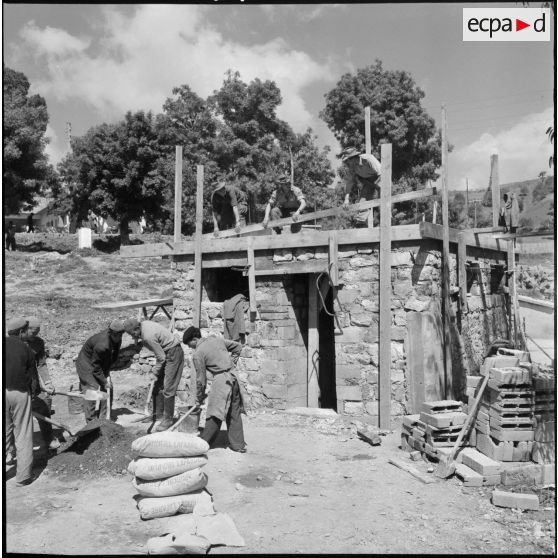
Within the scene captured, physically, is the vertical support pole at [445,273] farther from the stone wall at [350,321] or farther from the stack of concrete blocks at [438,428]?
the stack of concrete blocks at [438,428]

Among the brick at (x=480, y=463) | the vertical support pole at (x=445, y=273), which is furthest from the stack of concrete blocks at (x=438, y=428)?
the vertical support pole at (x=445, y=273)

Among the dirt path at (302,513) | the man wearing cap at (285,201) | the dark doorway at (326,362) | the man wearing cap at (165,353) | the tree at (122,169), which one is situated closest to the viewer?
the dirt path at (302,513)

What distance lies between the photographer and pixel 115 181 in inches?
1088

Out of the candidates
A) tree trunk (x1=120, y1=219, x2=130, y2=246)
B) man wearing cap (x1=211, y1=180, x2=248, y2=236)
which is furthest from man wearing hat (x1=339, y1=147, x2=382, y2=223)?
tree trunk (x1=120, y1=219, x2=130, y2=246)

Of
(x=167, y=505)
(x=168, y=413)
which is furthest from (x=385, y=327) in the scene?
(x=167, y=505)

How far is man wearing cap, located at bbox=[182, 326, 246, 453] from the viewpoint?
22.6ft

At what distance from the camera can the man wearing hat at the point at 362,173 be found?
368 inches

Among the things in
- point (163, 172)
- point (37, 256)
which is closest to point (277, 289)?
point (37, 256)

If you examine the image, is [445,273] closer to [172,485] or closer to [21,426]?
[172,485]

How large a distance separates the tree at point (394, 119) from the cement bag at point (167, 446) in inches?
735

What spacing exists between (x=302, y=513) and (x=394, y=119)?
20.3m

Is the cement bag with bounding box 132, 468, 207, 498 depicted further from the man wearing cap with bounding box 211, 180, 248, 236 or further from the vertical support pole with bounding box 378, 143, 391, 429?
the man wearing cap with bounding box 211, 180, 248, 236

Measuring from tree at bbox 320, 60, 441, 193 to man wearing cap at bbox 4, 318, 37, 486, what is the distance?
1871 centimetres

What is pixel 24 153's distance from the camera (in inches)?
915
